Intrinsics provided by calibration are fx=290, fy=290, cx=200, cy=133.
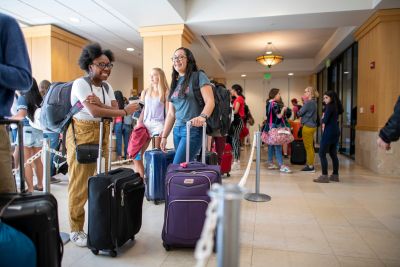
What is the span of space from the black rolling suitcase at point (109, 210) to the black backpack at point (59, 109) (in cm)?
28

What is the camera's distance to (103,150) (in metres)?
2.10

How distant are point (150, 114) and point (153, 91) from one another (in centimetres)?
29

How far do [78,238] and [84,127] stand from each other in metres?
0.81

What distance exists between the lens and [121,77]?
9.80 m

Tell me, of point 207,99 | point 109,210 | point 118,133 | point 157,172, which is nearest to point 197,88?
point 207,99

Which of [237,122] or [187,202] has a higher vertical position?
[237,122]

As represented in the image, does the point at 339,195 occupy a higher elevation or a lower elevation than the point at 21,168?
lower

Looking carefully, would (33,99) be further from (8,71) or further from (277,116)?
(277,116)

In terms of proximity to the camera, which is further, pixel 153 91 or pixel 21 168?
pixel 153 91

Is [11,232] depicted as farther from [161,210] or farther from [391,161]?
[391,161]

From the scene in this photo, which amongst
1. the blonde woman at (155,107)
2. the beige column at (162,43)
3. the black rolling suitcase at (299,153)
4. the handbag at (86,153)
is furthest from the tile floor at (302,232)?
the beige column at (162,43)

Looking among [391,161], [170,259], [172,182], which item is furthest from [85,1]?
[391,161]

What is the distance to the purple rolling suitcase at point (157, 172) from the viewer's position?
311cm

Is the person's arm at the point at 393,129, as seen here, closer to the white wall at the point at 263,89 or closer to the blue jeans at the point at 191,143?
the blue jeans at the point at 191,143
